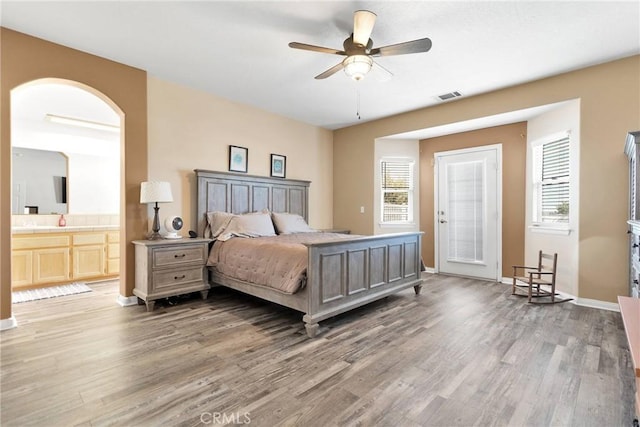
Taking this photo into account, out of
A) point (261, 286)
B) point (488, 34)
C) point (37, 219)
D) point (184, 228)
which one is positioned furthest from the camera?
point (37, 219)

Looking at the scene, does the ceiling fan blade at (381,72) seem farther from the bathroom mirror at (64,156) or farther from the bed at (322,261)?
the bathroom mirror at (64,156)

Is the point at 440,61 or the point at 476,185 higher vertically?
the point at 440,61

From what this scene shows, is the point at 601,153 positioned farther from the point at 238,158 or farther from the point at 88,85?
the point at 88,85

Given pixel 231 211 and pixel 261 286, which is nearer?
pixel 261 286

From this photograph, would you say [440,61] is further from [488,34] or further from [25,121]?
[25,121]

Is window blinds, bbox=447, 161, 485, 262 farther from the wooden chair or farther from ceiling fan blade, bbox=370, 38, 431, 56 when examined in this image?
ceiling fan blade, bbox=370, 38, 431, 56

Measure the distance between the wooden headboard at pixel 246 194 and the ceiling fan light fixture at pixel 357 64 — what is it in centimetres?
247

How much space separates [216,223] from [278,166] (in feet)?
5.31

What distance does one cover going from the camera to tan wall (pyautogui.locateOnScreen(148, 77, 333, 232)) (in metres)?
3.87

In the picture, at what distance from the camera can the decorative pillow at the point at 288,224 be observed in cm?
458

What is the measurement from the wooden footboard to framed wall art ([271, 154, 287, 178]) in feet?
Answer: 8.03

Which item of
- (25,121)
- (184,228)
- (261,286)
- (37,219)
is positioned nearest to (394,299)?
(261,286)

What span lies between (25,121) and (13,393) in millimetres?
4674

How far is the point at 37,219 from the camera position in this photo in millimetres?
4793
